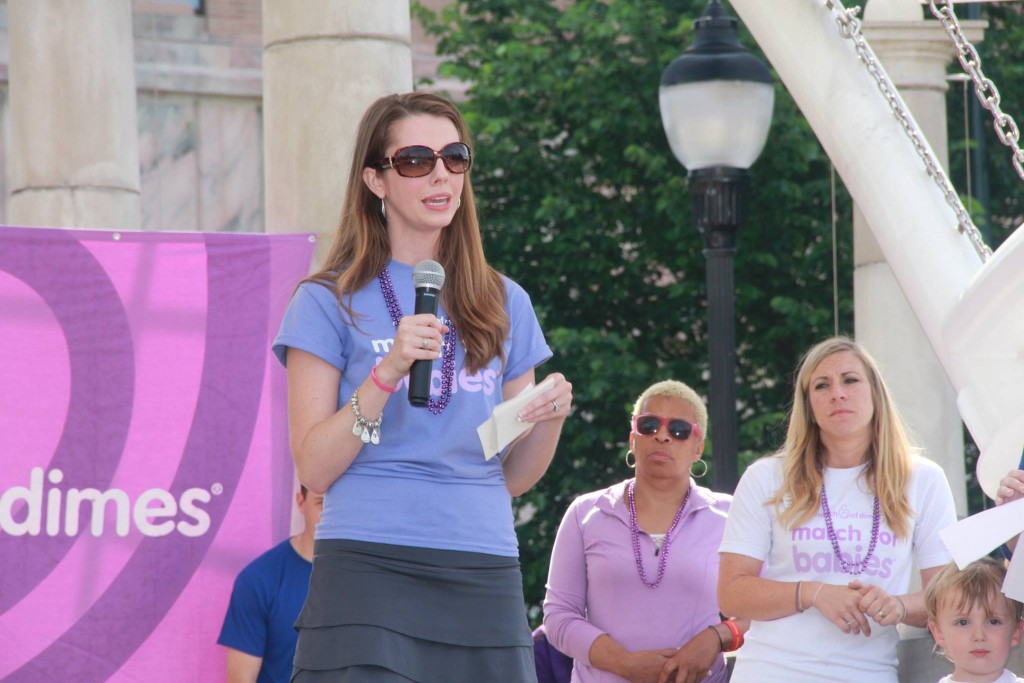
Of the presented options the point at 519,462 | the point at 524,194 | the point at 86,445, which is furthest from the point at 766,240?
the point at 519,462

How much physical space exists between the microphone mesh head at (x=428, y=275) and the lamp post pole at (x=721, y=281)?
4677 millimetres

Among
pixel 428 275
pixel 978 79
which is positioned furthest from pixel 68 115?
pixel 428 275

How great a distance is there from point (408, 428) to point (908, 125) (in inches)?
93.0

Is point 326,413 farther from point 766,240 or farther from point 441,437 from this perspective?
point 766,240

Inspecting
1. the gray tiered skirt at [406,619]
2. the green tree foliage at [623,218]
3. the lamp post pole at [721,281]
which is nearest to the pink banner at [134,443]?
the gray tiered skirt at [406,619]

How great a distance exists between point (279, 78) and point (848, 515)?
8.33 ft

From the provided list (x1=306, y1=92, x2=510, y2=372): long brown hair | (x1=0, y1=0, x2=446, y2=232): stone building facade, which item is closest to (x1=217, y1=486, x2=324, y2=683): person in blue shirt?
(x1=306, y1=92, x2=510, y2=372): long brown hair

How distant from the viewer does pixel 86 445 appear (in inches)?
237

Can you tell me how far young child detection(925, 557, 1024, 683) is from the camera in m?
5.07

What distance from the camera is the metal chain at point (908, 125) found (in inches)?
203

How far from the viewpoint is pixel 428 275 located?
374cm

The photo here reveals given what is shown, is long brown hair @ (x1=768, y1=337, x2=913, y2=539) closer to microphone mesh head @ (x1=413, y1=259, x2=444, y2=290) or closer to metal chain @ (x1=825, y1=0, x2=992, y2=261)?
metal chain @ (x1=825, y1=0, x2=992, y2=261)

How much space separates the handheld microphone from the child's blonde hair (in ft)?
6.94

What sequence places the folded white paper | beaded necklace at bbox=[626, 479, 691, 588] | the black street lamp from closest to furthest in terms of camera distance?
the folded white paper → beaded necklace at bbox=[626, 479, 691, 588] → the black street lamp
